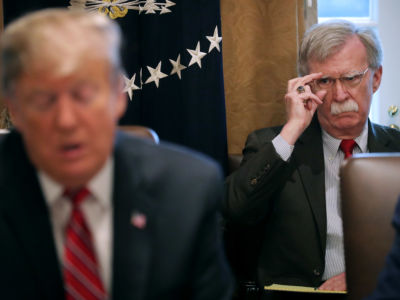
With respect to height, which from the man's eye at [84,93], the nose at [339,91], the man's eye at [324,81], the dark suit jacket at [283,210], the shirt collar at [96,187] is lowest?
the dark suit jacket at [283,210]

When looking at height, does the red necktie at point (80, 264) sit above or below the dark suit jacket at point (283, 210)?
above

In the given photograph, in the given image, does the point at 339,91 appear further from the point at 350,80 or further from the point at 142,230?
the point at 142,230

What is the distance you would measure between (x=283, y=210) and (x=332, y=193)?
209 mm

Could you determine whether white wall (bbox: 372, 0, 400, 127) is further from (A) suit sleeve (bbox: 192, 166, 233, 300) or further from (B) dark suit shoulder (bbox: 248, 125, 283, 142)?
(A) suit sleeve (bbox: 192, 166, 233, 300)

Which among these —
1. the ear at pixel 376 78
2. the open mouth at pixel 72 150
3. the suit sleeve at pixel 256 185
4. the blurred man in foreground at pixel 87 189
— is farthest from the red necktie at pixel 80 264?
the ear at pixel 376 78

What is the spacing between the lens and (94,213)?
1.11m

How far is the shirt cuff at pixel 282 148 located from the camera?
2.00 meters

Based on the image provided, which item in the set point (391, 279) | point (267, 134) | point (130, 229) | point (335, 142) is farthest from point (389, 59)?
point (130, 229)

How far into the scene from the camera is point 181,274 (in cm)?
112

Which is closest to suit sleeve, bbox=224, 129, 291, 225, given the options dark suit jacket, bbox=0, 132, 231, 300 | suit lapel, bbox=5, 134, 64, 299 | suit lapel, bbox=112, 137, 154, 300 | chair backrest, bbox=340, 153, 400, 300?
chair backrest, bbox=340, 153, 400, 300

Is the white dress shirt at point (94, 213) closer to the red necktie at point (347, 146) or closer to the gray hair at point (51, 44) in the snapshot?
the gray hair at point (51, 44)

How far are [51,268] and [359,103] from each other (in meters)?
1.49

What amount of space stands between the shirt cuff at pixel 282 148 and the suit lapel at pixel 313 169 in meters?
0.11

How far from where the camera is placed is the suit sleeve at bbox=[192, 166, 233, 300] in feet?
3.74
